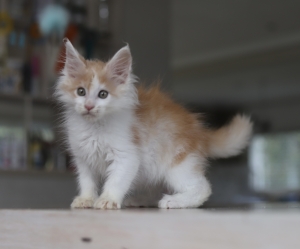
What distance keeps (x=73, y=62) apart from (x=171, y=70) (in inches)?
113

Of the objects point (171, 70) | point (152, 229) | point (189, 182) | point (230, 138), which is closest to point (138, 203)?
point (189, 182)

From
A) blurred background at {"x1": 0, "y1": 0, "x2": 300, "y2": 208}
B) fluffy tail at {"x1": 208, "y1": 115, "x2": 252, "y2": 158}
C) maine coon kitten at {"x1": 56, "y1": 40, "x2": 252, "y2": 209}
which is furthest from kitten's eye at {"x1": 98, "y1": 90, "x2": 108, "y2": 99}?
fluffy tail at {"x1": 208, "y1": 115, "x2": 252, "y2": 158}

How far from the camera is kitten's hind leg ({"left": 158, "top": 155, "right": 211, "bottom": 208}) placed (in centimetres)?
89

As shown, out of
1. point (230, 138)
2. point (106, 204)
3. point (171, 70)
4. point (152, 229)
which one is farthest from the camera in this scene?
point (171, 70)

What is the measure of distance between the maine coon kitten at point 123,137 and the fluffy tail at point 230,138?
58 mm

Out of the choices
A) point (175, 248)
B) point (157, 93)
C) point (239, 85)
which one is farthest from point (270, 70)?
point (175, 248)

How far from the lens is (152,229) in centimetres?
56

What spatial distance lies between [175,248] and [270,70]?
667cm

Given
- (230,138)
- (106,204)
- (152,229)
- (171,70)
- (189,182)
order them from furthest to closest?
(171,70)
(230,138)
(189,182)
(106,204)
(152,229)

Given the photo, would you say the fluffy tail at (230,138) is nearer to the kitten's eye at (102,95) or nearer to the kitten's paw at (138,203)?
the kitten's paw at (138,203)

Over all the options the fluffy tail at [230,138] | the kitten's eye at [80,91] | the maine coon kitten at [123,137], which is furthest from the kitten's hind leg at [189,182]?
the kitten's eye at [80,91]

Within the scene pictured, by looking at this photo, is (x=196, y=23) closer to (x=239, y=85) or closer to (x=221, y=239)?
(x=239, y=85)

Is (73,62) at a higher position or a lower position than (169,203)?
higher

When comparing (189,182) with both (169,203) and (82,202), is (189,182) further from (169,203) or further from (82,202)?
(82,202)
